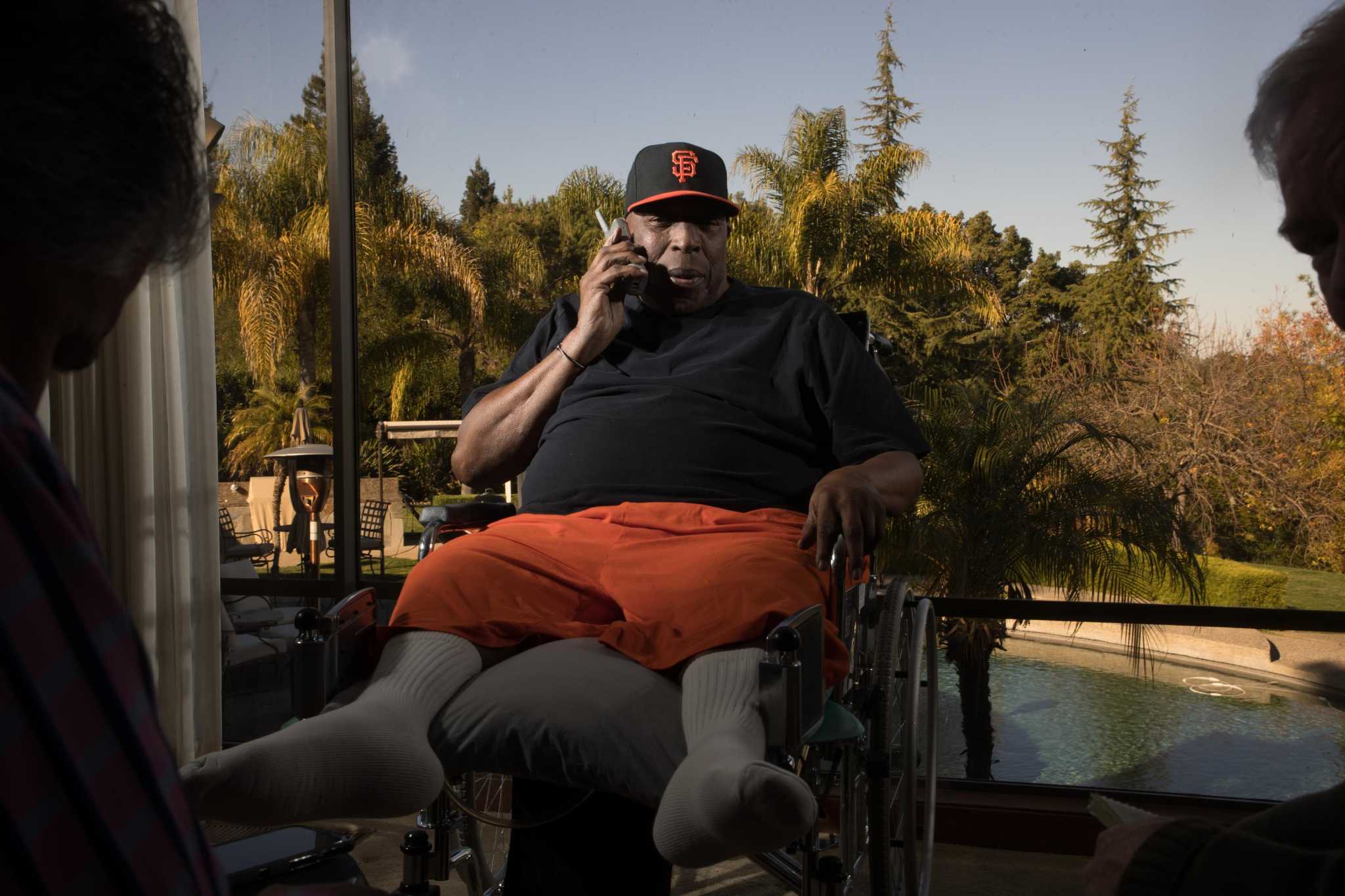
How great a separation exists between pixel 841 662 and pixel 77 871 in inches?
43.9

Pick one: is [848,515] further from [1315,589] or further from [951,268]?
[951,268]

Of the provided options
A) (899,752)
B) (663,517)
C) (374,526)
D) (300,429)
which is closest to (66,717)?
(663,517)

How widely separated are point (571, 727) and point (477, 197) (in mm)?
4989

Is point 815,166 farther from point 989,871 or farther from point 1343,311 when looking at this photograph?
point 1343,311

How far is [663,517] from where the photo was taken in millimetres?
1574

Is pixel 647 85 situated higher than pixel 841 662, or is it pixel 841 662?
pixel 647 85

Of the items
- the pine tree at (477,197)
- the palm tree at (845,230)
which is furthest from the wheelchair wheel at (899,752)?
the pine tree at (477,197)

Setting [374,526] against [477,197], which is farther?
[477,197]

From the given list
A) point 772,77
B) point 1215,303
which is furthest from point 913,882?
point 772,77

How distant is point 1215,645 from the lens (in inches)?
140

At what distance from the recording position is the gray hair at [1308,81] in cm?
60

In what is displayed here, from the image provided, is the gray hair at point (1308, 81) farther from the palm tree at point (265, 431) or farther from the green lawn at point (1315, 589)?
the palm tree at point (265, 431)

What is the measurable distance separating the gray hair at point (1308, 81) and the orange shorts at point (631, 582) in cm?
81

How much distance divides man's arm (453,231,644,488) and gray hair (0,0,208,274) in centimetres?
140
